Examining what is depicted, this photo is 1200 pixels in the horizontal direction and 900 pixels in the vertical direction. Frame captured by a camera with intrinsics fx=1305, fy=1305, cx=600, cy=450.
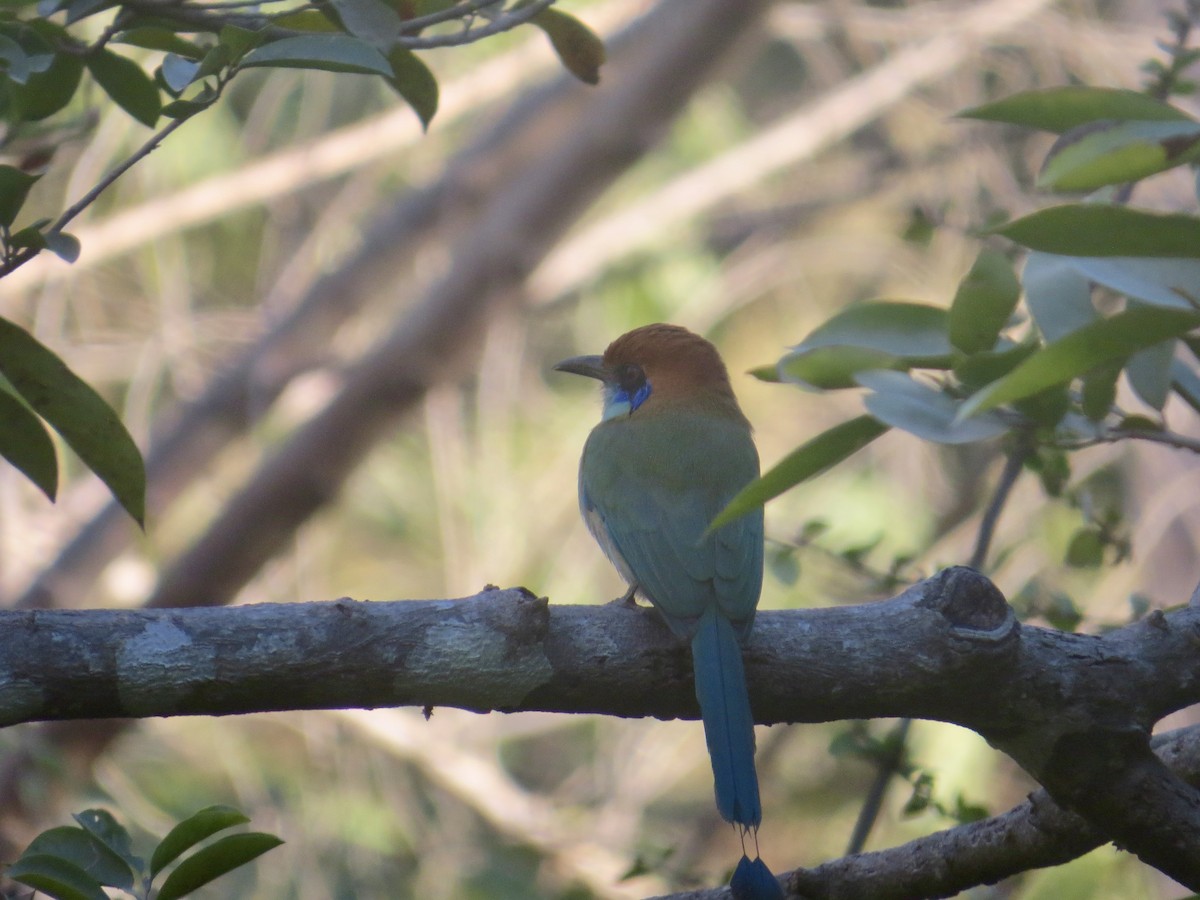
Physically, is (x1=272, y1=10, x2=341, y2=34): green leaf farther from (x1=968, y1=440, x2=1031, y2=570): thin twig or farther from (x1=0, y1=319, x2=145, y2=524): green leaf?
(x1=968, y1=440, x2=1031, y2=570): thin twig

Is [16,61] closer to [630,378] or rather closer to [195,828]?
[195,828]

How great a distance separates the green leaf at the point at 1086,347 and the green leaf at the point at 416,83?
1352 millimetres

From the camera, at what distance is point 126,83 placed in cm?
215

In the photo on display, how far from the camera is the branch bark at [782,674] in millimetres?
1725

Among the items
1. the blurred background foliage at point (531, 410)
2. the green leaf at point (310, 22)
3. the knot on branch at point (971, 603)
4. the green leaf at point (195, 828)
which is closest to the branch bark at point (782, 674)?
the knot on branch at point (971, 603)

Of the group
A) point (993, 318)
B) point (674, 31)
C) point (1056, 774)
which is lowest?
point (674, 31)

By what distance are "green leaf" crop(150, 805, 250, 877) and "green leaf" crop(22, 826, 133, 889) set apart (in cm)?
9

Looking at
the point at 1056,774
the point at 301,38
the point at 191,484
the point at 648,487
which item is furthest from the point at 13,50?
the point at 191,484

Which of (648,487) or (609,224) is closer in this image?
(648,487)

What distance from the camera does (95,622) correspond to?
5.68ft

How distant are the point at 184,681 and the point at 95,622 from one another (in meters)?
0.14

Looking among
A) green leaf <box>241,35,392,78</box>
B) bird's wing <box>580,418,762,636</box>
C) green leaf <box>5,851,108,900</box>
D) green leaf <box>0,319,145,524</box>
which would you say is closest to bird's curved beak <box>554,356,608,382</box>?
bird's wing <box>580,418,762,636</box>

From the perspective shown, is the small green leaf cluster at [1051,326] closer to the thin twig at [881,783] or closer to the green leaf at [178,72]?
the green leaf at [178,72]

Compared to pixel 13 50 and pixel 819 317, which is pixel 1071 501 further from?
pixel 819 317
